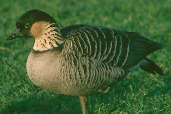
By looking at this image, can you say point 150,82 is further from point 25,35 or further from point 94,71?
point 25,35

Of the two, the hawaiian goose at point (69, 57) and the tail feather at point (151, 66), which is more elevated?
the hawaiian goose at point (69, 57)

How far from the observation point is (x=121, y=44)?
18.5 ft

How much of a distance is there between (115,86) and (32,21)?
237 cm

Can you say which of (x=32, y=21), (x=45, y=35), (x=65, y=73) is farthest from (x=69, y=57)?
(x=32, y=21)

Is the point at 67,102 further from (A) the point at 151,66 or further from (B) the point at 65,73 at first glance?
(A) the point at 151,66

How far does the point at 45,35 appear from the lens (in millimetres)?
5117

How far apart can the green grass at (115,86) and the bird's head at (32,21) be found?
55.7 inches

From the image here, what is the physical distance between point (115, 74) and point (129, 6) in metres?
6.31

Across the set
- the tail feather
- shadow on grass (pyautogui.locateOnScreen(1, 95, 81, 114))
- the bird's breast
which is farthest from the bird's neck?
the tail feather

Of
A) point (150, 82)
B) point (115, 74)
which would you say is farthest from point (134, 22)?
point (115, 74)

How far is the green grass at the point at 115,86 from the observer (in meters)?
5.88

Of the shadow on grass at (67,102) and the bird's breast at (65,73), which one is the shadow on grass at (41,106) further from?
the bird's breast at (65,73)

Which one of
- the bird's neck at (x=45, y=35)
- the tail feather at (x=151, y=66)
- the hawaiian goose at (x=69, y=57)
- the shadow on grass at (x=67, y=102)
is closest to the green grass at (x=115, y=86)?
the shadow on grass at (x=67, y=102)

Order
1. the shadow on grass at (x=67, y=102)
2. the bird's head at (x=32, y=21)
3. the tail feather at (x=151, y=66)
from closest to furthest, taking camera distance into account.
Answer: the bird's head at (x=32, y=21) < the shadow on grass at (x=67, y=102) < the tail feather at (x=151, y=66)
